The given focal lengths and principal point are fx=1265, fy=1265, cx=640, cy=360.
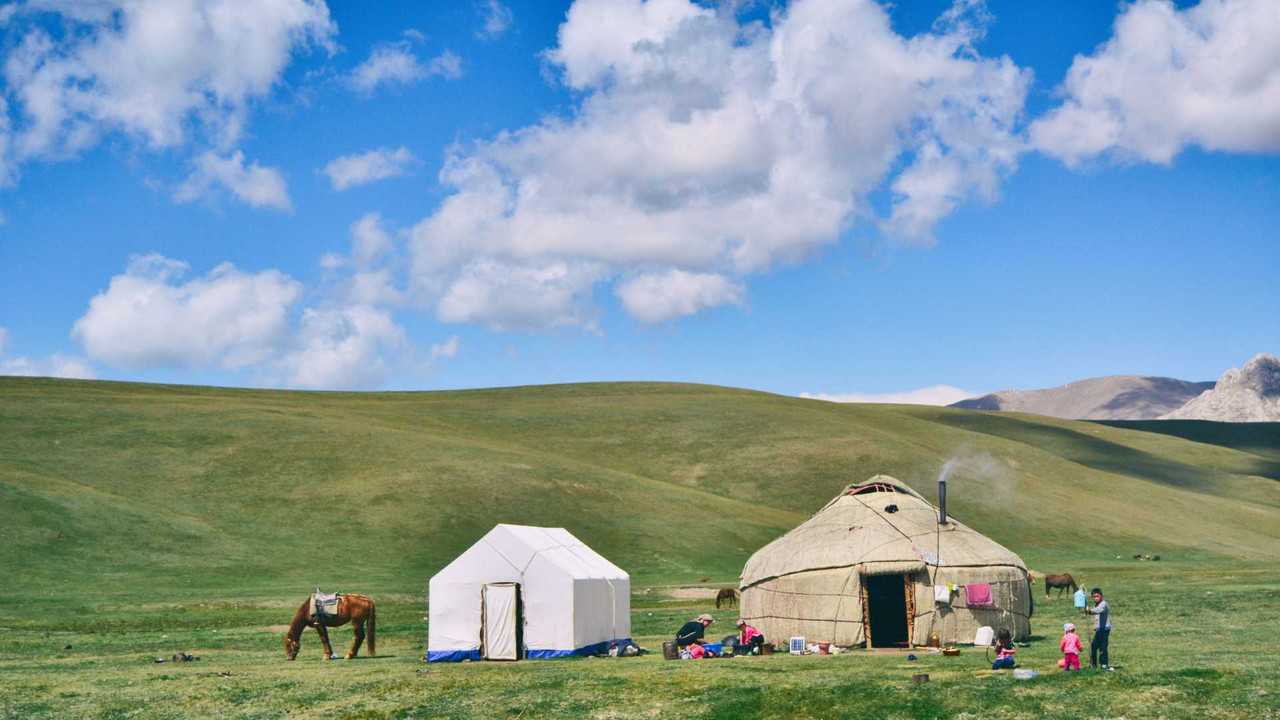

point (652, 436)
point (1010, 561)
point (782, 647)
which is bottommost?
point (782, 647)

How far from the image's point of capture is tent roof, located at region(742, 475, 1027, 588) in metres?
33.0

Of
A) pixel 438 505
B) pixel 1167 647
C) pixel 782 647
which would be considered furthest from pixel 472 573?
pixel 438 505

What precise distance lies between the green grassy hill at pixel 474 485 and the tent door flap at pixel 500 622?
25.8 metres

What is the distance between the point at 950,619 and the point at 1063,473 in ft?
270

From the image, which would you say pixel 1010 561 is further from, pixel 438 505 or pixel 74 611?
pixel 438 505

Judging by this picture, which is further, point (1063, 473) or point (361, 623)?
point (1063, 473)

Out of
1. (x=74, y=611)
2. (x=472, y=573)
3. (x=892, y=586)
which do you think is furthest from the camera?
(x=74, y=611)

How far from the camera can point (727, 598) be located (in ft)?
170

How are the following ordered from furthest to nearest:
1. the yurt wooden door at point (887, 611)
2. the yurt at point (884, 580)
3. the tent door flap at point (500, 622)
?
the yurt wooden door at point (887, 611) → the yurt at point (884, 580) → the tent door flap at point (500, 622)

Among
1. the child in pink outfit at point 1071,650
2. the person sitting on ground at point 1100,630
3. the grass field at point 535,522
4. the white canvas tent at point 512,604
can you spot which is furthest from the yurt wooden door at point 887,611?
the person sitting on ground at point 1100,630

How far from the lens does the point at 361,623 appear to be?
106 feet

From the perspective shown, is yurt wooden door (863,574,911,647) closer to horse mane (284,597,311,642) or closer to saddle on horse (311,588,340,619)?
saddle on horse (311,588,340,619)

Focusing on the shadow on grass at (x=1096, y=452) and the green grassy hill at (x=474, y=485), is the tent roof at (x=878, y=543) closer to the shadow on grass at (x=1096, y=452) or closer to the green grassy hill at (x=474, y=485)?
the green grassy hill at (x=474, y=485)

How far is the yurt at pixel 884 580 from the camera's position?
32281mm
